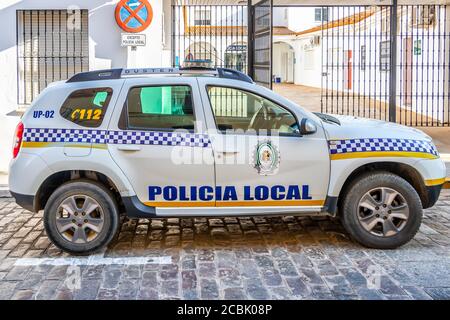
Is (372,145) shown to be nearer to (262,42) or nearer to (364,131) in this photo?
(364,131)

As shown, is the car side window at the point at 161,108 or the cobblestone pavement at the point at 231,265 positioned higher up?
the car side window at the point at 161,108

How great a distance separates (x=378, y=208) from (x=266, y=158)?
114cm

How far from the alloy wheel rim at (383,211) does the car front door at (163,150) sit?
1.43 metres

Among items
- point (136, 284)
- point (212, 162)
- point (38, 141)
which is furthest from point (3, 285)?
point (212, 162)

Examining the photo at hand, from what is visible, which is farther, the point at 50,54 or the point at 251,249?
the point at 50,54

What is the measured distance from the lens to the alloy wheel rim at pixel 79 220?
18.5 ft

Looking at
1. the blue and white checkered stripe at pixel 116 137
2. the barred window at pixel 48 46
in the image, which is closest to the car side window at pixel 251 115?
the blue and white checkered stripe at pixel 116 137

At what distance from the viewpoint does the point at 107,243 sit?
5.71 m

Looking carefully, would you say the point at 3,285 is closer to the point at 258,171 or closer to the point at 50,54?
the point at 258,171

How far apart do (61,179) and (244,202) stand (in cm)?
171

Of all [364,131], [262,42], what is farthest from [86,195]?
[262,42]

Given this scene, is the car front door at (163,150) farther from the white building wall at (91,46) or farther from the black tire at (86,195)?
the white building wall at (91,46)

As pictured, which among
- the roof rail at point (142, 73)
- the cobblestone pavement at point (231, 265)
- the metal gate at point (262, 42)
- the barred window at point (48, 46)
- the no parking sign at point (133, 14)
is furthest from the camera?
the barred window at point (48, 46)

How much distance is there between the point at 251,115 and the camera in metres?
6.00
